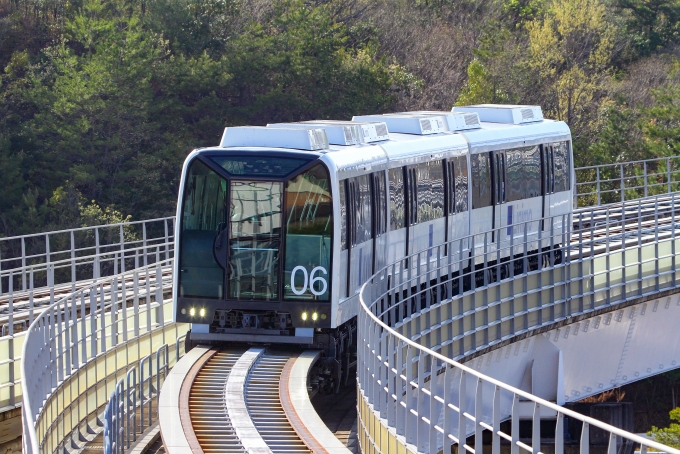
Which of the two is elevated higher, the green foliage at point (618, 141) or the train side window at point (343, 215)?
the green foliage at point (618, 141)

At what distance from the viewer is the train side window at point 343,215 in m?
15.6

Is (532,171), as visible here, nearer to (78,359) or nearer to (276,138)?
(276,138)

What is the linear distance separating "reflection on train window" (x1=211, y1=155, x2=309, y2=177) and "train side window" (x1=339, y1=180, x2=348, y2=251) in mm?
649

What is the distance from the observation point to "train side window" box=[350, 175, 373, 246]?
53.1 ft

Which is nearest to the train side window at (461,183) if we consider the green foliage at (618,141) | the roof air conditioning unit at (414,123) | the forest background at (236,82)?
the roof air conditioning unit at (414,123)

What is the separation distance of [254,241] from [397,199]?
3.48 meters

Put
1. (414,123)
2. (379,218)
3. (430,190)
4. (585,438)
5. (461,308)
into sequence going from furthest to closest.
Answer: (414,123)
(430,190)
(461,308)
(379,218)
(585,438)

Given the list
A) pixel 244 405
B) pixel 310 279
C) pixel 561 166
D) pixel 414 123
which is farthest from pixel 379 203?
pixel 561 166

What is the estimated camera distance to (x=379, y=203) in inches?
690

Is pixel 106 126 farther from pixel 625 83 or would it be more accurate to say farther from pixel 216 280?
pixel 216 280

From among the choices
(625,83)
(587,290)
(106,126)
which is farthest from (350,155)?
(625,83)

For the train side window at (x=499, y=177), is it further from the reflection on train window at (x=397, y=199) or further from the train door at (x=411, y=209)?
the reflection on train window at (x=397, y=199)

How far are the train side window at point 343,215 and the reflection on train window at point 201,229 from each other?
4.64 feet

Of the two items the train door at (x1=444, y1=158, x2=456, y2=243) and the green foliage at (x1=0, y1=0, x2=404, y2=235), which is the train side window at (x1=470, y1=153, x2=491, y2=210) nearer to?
the train door at (x1=444, y1=158, x2=456, y2=243)
